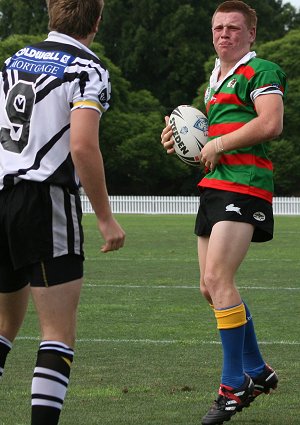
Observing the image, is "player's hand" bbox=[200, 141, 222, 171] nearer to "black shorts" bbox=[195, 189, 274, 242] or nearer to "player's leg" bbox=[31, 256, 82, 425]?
"black shorts" bbox=[195, 189, 274, 242]

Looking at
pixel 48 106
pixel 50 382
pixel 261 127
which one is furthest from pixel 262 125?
pixel 50 382

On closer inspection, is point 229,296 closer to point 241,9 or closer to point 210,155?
point 210,155

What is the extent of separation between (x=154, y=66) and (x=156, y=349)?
62151 mm

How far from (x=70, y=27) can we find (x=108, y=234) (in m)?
0.95

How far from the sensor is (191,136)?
6.99 metres

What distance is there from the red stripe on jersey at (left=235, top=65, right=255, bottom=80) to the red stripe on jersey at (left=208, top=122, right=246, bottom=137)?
0.28 meters

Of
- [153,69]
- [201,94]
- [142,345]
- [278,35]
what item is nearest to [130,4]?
[153,69]

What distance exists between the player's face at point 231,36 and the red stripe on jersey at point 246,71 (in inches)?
5.6

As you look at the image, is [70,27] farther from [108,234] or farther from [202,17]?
[202,17]

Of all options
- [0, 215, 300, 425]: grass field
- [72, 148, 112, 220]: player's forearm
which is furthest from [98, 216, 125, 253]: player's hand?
[0, 215, 300, 425]: grass field

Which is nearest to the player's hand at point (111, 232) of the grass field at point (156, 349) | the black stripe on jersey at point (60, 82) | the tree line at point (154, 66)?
the black stripe on jersey at point (60, 82)

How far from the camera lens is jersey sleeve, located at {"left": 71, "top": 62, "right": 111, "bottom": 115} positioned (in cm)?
489

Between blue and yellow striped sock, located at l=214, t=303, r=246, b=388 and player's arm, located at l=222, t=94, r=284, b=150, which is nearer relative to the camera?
player's arm, located at l=222, t=94, r=284, b=150

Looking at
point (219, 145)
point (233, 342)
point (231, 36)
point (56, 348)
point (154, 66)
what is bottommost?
point (154, 66)
